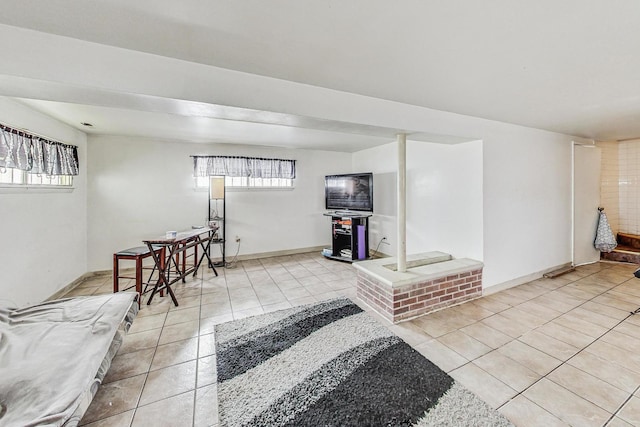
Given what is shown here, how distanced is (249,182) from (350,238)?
2318 millimetres

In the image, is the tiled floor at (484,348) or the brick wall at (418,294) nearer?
the tiled floor at (484,348)

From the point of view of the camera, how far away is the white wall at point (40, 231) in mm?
2342

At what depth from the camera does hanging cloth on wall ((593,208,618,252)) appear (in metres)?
4.20

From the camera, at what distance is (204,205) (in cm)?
459

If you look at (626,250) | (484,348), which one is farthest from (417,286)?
(626,250)

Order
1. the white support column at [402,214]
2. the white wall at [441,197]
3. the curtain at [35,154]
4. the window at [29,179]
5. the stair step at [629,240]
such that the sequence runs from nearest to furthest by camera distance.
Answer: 1. the curtain at [35,154]
2. the window at [29,179]
3. the white support column at [402,214]
4. the white wall at [441,197]
5. the stair step at [629,240]

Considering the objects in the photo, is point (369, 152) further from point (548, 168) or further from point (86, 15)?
point (86, 15)

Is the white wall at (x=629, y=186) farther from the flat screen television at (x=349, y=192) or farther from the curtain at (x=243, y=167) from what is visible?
the curtain at (x=243, y=167)

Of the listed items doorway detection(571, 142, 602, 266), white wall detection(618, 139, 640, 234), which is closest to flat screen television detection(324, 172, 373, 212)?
doorway detection(571, 142, 602, 266)

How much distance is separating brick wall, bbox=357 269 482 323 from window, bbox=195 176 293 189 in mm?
2946

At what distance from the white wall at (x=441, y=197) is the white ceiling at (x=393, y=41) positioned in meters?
0.95

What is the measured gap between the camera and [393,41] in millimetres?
1407

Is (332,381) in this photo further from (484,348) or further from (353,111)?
(353,111)

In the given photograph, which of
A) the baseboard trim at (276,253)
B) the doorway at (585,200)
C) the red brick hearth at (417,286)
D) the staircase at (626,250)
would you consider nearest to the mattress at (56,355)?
the red brick hearth at (417,286)
